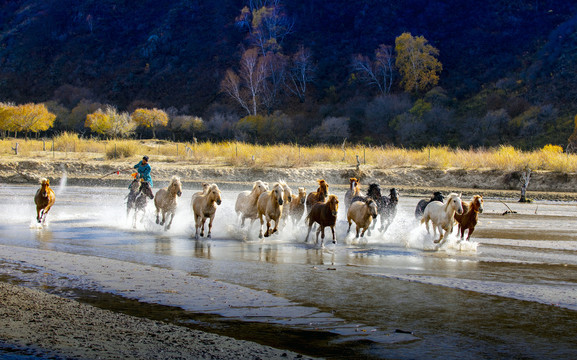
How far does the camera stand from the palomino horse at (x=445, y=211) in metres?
13.5

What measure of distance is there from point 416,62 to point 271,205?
185ft

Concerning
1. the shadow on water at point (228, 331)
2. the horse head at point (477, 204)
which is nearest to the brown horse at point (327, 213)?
the horse head at point (477, 204)

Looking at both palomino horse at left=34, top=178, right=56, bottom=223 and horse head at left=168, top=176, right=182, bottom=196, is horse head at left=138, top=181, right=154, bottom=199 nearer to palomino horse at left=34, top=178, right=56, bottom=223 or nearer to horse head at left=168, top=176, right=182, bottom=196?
horse head at left=168, top=176, right=182, bottom=196

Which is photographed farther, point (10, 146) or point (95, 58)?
point (95, 58)

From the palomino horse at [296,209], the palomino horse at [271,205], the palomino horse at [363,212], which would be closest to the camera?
the palomino horse at [363,212]

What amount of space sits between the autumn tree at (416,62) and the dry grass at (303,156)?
29081 millimetres

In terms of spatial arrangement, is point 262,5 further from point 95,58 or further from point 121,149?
point 121,149

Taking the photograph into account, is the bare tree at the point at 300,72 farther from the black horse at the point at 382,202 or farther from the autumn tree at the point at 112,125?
the black horse at the point at 382,202

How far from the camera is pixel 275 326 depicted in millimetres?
7582

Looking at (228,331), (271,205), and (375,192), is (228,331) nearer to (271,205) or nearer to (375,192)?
(271,205)

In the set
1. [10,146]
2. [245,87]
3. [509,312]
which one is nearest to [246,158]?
[10,146]

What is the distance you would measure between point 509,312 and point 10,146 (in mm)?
39775

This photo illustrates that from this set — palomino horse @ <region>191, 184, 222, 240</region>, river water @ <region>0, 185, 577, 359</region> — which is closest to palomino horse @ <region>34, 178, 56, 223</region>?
river water @ <region>0, 185, 577, 359</region>

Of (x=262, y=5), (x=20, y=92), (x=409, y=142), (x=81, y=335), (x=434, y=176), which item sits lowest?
(x=81, y=335)
